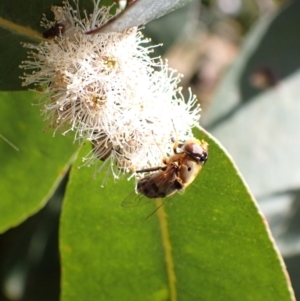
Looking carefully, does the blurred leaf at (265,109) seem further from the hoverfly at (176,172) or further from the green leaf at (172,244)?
the hoverfly at (176,172)

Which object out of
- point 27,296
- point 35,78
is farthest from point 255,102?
point 35,78

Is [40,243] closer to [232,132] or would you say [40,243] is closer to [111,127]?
[232,132]

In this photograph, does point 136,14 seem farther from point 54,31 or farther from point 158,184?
point 158,184

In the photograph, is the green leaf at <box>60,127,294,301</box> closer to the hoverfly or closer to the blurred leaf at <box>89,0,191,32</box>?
the hoverfly

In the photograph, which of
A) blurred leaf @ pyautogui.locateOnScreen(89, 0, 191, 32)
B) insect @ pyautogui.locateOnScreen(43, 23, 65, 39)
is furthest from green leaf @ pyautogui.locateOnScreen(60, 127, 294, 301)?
blurred leaf @ pyautogui.locateOnScreen(89, 0, 191, 32)

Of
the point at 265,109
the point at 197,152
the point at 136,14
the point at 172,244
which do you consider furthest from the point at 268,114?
the point at 136,14
